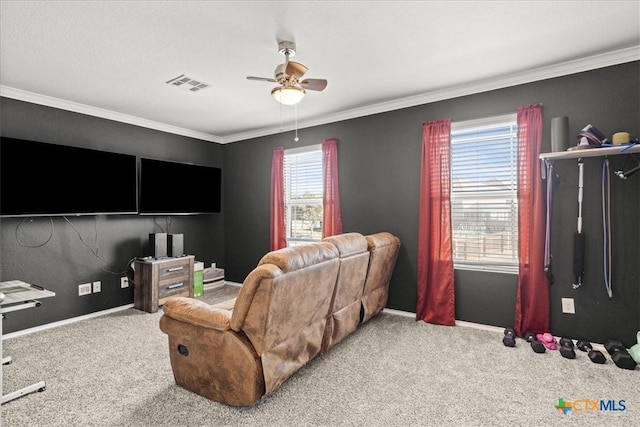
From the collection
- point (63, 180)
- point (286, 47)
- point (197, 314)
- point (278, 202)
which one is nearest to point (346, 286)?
point (197, 314)

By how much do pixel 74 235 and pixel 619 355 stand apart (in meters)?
5.36

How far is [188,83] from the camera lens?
3.34 metres

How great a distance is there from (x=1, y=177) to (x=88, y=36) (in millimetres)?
1771

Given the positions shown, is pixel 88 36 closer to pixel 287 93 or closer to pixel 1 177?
pixel 287 93

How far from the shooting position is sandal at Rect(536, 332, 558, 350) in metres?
2.89

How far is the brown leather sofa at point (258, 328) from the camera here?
6.43ft

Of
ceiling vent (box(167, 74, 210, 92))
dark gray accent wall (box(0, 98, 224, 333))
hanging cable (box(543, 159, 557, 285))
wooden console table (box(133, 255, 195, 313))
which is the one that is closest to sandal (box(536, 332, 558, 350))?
hanging cable (box(543, 159, 557, 285))

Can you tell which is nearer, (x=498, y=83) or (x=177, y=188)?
(x=498, y=83)

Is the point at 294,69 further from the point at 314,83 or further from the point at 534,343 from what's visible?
the point at 534,343

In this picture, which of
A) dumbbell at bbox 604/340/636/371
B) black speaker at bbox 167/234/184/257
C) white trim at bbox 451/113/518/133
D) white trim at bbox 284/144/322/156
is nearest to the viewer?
dumbbell at bbox 604/340/636/371

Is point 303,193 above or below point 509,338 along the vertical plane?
above

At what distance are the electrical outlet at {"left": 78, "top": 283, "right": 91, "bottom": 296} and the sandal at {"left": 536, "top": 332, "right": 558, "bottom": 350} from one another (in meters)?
4.82

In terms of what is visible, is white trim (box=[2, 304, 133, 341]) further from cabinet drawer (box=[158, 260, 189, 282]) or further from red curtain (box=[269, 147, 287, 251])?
red curtain (box=[269, 147, 287, 251])

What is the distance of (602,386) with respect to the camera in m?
2.29
